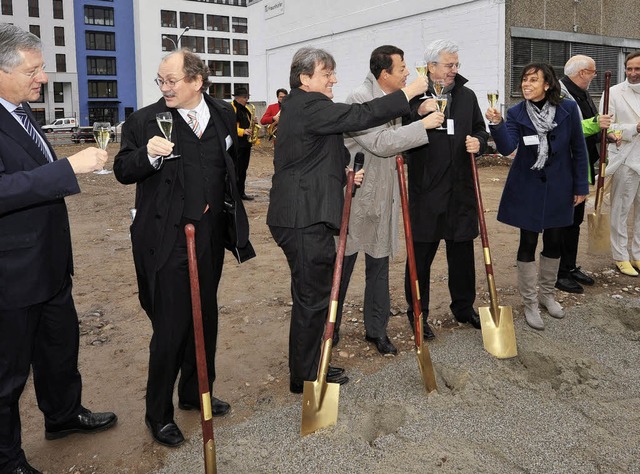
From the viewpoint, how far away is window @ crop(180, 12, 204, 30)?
56094mm

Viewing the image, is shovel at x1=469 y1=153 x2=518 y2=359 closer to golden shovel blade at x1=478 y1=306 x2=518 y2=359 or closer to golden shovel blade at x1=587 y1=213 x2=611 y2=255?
golden shovel blade at x1=478 y1=306 x2=518 y2=359

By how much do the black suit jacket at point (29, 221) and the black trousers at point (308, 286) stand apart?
122 centimetres

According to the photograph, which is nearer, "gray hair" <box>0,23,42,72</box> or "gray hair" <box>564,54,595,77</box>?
A: "gray hair" <box>0,23,42,72</box>

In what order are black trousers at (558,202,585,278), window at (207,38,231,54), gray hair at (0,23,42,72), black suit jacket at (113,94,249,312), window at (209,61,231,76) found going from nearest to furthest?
gray hair at (0,23,42,72)
black suit jacket at (113,94,249,312)
black trousers at (558,202,585,278)
window at (207,38,231,54)
window at (209,61,231,76)

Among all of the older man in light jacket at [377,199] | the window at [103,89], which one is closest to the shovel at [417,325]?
the older man in light jacket at [377,199]

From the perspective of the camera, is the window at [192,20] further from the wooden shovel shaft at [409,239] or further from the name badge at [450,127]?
the wooden shovel shaft at [409,239]

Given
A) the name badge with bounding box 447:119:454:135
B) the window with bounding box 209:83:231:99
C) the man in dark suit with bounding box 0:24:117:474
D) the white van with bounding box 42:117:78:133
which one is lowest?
the man in dark suit with bounding box 0:24:117:474

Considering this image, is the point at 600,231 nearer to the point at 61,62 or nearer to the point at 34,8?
the point at 61,62

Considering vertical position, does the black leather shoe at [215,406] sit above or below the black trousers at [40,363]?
below

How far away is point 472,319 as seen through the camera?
4801mm

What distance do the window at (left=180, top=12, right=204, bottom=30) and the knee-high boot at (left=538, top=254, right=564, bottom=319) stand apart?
5604 centimetres

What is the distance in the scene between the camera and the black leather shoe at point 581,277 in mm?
5848

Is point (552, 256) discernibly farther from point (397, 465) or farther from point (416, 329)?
point (397, 465)

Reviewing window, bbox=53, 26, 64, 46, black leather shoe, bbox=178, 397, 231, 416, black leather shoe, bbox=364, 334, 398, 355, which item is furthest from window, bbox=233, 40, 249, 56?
black leather shoe, bbox=178, 397, 231, 416
